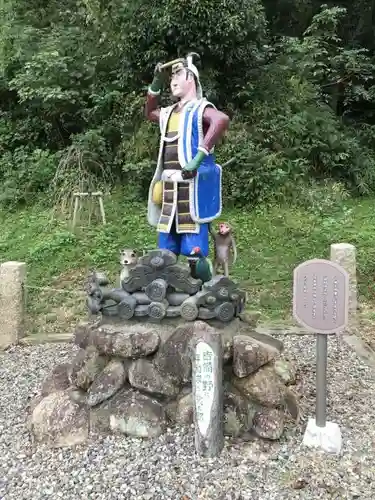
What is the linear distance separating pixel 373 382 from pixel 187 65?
2.45 meters

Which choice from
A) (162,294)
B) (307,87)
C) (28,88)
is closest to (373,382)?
(162,294)

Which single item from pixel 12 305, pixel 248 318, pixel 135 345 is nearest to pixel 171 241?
pixel 248 318

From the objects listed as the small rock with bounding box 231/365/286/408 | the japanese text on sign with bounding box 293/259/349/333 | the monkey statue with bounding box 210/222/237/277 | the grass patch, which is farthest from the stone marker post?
the grass patch

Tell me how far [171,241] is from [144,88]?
17.9 feet

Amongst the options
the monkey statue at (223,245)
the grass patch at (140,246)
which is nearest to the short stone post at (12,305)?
the grass patch at (140,246)

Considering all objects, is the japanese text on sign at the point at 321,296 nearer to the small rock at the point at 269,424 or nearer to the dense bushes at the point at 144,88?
the small rock at the point at 269,424

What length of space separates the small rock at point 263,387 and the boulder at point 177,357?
0.95ft

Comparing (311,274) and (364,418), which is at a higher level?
(311,274)

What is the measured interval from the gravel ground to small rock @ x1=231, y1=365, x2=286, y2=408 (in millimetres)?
209

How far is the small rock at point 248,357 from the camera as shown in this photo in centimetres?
289

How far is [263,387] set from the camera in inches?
114

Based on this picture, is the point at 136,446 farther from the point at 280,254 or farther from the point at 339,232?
the point at 339,232

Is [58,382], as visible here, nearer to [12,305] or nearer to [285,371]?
[285,371]

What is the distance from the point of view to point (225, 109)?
27.8ft
